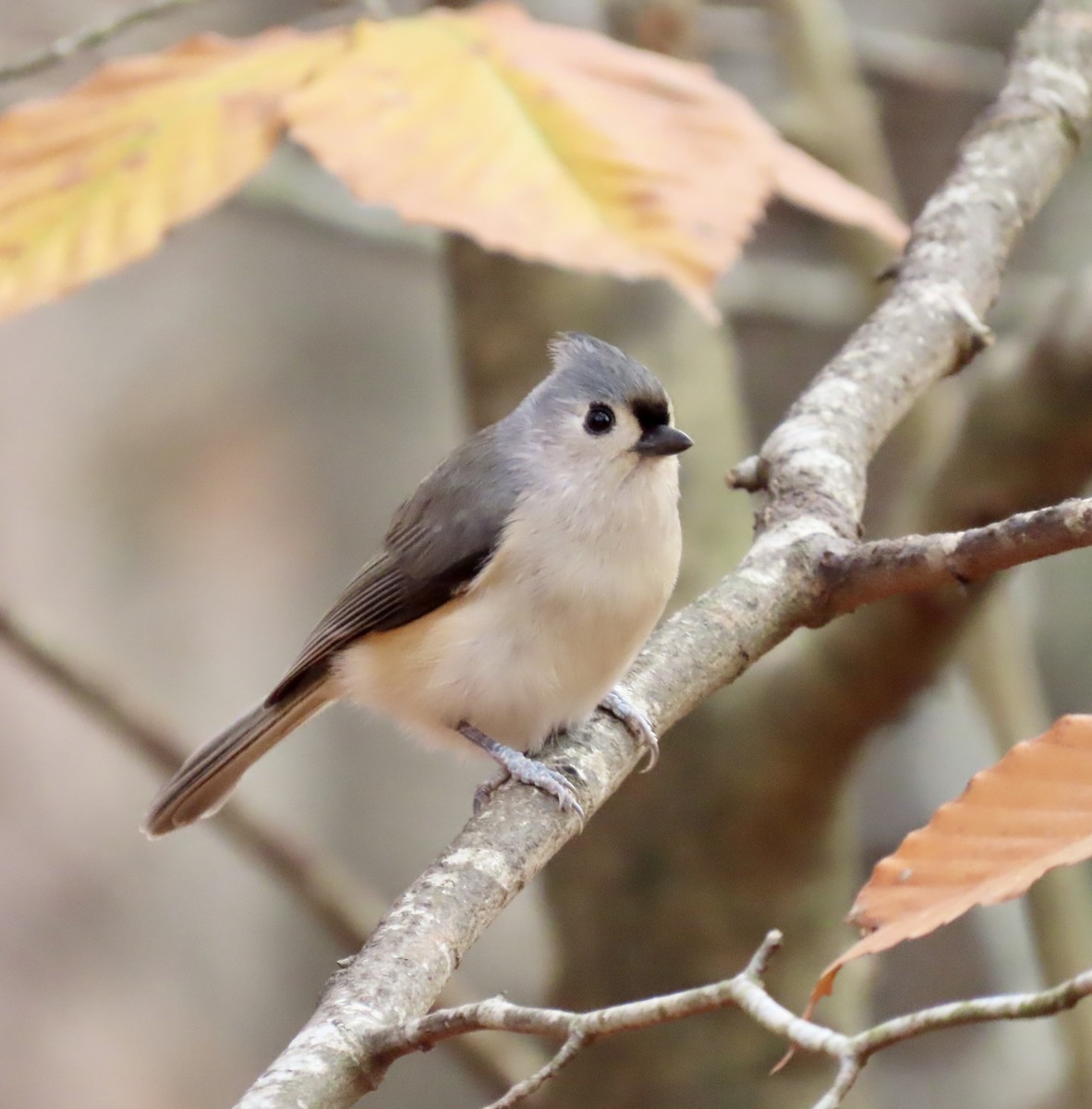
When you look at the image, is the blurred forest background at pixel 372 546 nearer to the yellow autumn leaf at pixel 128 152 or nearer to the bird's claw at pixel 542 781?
the bird's claw at pixel 542 781

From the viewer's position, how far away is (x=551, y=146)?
0.93 metres

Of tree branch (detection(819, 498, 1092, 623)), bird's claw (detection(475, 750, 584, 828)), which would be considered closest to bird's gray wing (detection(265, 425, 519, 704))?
bird's claw (detection(475, 750, 584, 828))

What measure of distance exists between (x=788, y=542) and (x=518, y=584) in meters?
0.31

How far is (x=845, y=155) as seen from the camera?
193cm

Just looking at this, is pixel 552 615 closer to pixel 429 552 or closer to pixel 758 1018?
pixel 429 552

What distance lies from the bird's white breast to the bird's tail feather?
226mm

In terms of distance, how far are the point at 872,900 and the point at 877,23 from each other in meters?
3.37

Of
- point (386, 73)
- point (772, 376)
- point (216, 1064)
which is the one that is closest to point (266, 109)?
point (386, 73)

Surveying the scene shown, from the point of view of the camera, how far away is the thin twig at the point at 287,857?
1.50 m

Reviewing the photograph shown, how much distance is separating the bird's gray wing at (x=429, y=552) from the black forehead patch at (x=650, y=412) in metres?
0.14

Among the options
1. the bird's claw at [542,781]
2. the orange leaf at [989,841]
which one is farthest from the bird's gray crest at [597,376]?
the orange leaf at [989,841]

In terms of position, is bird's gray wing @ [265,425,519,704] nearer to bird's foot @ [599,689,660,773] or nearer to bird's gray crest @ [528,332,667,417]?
bird's gray crest @ [528,332,667,417]

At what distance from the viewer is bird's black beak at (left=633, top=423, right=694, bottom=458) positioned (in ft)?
4.30

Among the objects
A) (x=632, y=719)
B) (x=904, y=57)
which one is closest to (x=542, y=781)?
(x=632, y=719)
